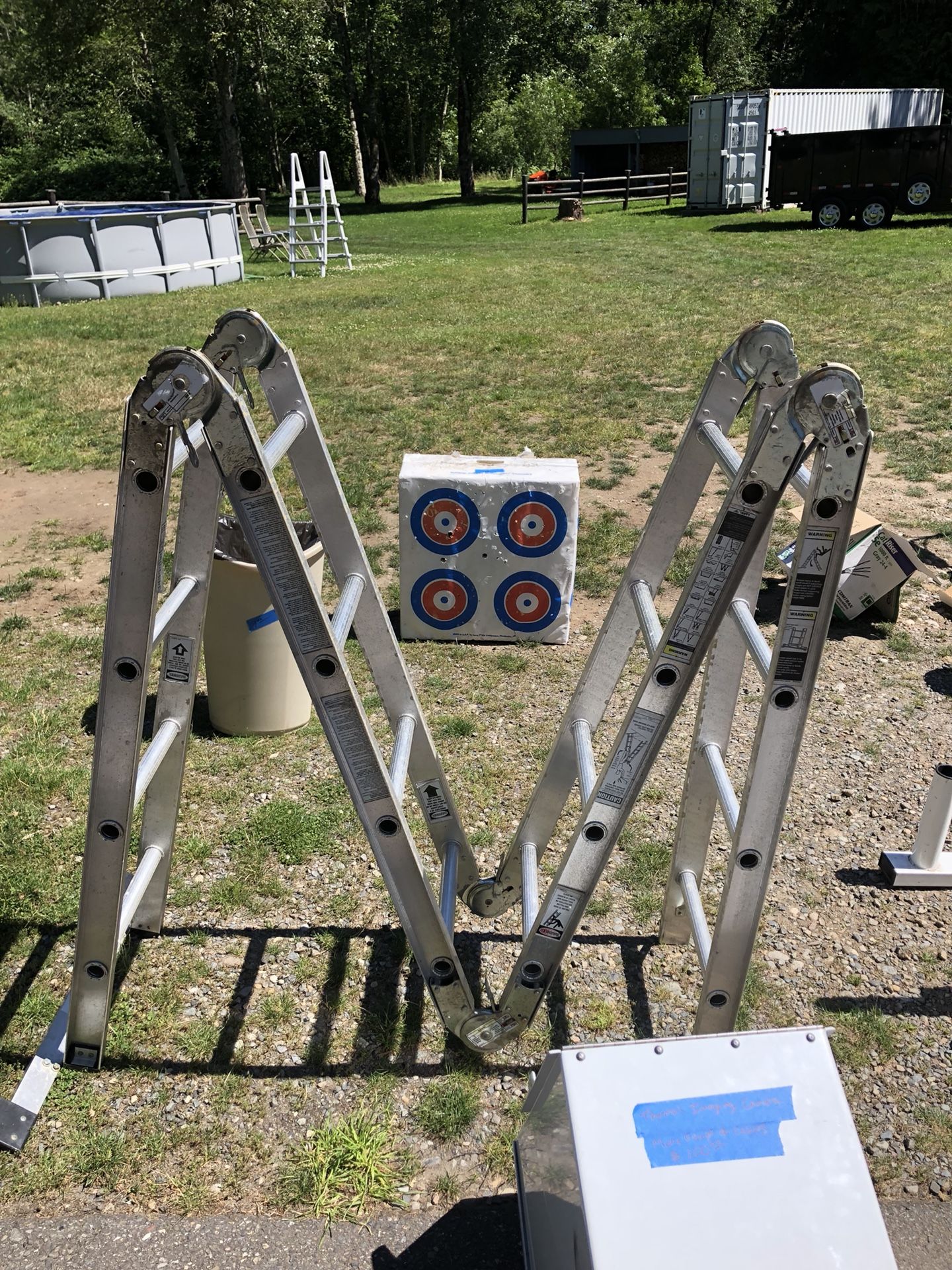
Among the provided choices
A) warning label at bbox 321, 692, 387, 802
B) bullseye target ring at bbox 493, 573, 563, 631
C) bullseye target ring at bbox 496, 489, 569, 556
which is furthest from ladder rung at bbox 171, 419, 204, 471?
bullseye target ring at bbox 493, 573, 563, 631

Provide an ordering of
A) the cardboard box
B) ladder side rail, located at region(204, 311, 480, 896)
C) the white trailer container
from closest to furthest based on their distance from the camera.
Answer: ladder side rail, located at region(204, 311, 480, 896), the cardboard box, the white trailer container

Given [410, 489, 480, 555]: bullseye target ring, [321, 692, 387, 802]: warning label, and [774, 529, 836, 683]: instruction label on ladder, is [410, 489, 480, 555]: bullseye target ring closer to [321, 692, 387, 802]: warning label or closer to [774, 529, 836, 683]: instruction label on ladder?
[321, 692, 387, 802]: warning label

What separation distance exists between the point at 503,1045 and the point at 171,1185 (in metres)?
0.86

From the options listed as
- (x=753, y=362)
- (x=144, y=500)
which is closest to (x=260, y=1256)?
(x=144, y=500)

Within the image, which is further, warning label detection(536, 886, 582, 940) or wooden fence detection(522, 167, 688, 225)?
wooden fence detection(522, 167, 688, 225)

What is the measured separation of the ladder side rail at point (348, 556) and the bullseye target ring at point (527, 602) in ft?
6.86

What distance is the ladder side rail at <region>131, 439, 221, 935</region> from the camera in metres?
2.50

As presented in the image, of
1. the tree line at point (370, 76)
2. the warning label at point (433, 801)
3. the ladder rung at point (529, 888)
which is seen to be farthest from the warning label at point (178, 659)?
the tree line at point (370, 76)

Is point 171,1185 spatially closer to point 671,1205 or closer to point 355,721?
point 355,721

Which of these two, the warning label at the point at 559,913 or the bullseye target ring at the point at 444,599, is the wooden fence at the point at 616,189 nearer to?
the bullseye target ring at the point at 444,599

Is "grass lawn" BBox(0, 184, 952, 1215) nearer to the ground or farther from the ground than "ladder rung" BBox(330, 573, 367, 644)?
nearer to the ground

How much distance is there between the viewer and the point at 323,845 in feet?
12.1

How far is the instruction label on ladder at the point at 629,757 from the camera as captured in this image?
225cm

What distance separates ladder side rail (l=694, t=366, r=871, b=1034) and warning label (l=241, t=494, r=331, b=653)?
963 millimetres
